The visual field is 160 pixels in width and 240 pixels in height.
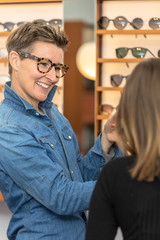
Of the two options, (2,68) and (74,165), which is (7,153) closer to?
(74,165)

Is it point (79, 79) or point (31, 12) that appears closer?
point (79, 79)

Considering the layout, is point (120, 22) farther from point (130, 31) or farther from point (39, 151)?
point (39, 151)

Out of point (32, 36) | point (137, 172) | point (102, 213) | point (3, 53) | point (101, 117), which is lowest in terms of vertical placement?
point (101, 117)

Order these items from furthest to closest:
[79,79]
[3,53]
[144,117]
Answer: [3,53] → [79,79] → [144,117]

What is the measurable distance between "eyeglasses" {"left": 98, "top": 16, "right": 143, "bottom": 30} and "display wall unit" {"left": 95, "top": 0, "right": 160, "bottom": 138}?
0.17ft

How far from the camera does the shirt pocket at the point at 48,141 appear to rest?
1.43m

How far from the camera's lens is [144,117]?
918 mm

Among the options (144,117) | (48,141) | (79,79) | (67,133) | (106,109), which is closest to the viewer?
(144,117)

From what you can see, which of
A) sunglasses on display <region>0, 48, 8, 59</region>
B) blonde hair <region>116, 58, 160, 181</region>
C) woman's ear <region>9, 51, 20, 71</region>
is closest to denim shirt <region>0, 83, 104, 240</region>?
woman's ear <region>9, 51, 20, 71</region>

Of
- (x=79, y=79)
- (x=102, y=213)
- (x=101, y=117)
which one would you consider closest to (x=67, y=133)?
(x=102, y=213)

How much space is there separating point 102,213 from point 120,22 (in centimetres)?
401

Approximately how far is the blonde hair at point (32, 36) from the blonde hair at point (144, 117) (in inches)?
25.1

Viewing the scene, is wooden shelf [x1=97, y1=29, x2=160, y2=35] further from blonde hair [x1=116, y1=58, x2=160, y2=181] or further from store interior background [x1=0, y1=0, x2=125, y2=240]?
blonde hair [x1=116, y1=58, x2=160, y2=181]

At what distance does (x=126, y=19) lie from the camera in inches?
186
